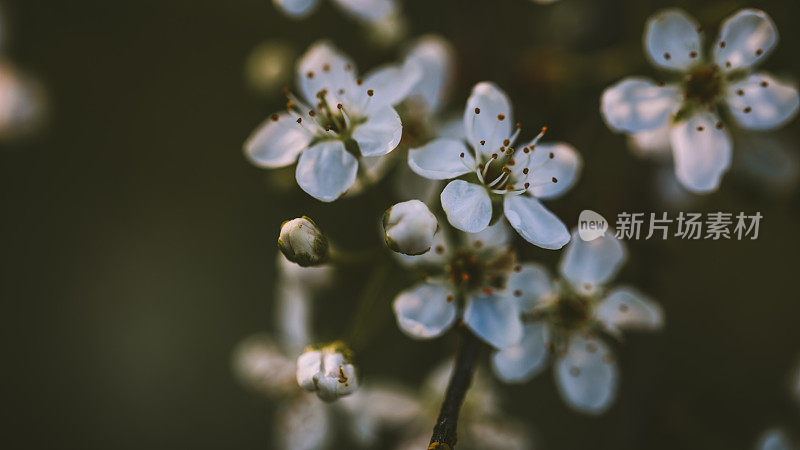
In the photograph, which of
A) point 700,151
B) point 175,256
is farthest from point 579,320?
point 175,256

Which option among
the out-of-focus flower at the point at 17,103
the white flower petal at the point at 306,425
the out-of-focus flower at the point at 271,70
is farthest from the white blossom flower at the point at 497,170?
the out-of-focus flower at the point at 17,103

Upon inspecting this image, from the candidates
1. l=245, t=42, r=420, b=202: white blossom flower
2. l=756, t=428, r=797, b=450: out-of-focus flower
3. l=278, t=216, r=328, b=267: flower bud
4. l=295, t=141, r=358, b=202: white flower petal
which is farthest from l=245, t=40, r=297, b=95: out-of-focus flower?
l=756, t=428, r=797, b=450: out-of-focus flower

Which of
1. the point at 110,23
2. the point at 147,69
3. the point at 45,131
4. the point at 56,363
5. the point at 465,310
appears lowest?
the point at 56,363

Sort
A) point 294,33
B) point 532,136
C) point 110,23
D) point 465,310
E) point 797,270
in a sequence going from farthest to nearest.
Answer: point 110,23, point 294,33, point 797,270, point 532,136, point 465,310

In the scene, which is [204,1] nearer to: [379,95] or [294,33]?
[294,33]

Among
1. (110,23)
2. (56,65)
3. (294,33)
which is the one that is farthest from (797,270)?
(56,65)

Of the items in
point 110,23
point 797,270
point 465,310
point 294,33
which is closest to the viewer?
point 465,310

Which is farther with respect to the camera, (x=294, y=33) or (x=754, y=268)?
(x=294, y=33)

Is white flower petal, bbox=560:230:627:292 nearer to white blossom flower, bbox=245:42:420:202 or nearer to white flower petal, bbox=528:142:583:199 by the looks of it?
white flower petal, bbox=528:142:583:199
